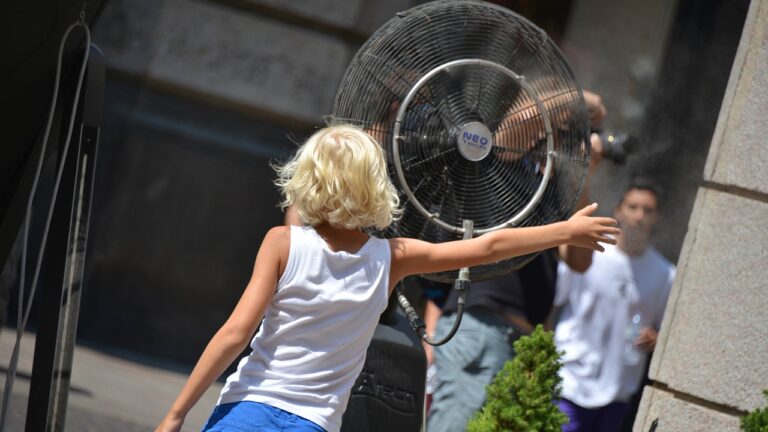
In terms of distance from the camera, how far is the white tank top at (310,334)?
8.96 feet

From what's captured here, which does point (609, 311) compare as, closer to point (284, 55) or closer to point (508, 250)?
point (508, 250)

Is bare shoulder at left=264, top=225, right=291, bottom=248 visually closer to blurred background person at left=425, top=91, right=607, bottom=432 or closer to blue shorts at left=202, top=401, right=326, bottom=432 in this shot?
blue shorts at left=202, top=401, right=326, bottom=432

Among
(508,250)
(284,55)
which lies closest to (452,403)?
(508,250)

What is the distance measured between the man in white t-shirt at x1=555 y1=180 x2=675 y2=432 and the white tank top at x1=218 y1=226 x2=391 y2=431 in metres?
2.15

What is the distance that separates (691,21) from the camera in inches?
268

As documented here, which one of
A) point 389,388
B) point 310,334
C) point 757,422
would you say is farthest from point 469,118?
point 757,422

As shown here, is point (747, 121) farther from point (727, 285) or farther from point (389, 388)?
point (389, 388)

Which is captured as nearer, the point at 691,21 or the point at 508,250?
the point at 508,250

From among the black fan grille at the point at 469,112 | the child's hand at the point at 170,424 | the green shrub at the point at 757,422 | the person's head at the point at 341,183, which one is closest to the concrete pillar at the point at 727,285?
the green shrub at the point at 757,422

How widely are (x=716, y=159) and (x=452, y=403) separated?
51.4 inches

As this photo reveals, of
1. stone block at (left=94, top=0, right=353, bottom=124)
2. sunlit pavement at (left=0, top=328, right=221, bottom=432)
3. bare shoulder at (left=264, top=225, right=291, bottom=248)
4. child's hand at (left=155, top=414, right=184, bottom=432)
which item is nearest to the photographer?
child's hand at (left=155, top=414, right=184, bottom=432)

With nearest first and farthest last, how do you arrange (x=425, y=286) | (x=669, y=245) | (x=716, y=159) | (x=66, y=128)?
(x=66, y=128) → (x=716, y=159) → (x=425, y=286) → (x=669, y=245)

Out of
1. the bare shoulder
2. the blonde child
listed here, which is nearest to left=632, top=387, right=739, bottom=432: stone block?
the blonde child

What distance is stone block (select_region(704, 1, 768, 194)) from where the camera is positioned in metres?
4.30
